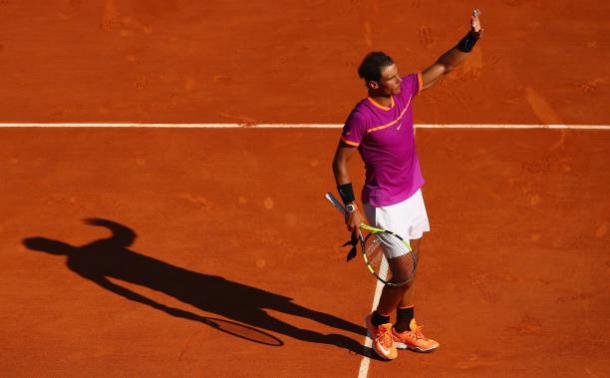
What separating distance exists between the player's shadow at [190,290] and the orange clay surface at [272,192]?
0.02 meters

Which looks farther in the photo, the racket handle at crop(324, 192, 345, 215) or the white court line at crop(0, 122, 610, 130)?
the white court line at crop(0, 122, 610, 130)

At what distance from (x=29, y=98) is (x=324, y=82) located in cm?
378

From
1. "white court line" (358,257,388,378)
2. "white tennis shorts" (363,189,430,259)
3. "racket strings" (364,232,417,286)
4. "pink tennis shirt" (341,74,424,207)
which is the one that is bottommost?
"white court line" (358,257,388,378)

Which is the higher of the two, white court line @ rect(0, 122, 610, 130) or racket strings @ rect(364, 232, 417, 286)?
white court line @ rect(0, 122, 610, 130)

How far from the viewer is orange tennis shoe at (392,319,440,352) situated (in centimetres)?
790

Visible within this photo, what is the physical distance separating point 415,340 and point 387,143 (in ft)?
6.47

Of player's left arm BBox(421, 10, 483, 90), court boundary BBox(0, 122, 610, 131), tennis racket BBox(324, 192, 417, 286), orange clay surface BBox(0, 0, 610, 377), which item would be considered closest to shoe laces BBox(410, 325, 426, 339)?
orange clay surface BBox(0, 0, 610, 377)

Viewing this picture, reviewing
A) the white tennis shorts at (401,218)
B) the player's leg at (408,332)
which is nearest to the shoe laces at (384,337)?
the player's leg at (408,332)

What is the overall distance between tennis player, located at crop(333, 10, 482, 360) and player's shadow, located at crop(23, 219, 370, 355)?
1.02 metres

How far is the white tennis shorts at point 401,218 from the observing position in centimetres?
710

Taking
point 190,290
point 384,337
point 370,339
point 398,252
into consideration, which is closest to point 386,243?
point 398,252

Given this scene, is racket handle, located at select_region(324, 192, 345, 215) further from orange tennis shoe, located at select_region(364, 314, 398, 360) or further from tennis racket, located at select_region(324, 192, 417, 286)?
orange tennis shoe, located at select_region(364, 314, 398, 360)

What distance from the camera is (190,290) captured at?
877 cm

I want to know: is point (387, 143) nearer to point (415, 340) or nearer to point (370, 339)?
point (415, 340)
